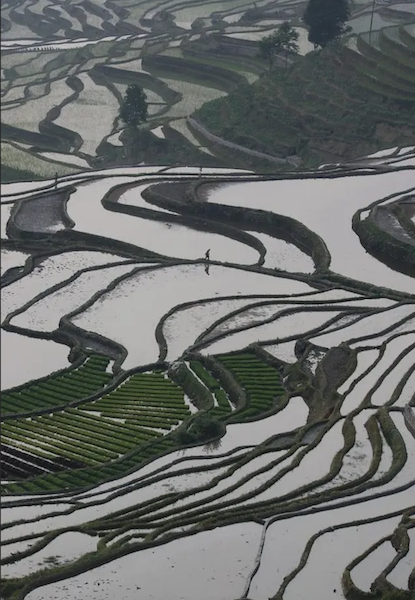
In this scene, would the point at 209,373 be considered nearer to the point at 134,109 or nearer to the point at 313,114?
the point at 313,114

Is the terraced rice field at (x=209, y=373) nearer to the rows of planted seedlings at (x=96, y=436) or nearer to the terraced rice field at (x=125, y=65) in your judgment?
the rows of planted seedlings at (x=96, y=436)

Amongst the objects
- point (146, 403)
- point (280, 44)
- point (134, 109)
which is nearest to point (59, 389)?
point (146, 403)

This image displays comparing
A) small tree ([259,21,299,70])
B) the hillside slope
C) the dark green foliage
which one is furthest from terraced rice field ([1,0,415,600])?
small tree ([259,21,299,70])

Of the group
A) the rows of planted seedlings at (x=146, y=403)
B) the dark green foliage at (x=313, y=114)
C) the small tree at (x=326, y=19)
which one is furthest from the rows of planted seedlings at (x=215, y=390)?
the small tree at (x=326, y=19)

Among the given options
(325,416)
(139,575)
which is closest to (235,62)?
(325,416)

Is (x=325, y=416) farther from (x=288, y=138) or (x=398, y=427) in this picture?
(x=288, y=138)

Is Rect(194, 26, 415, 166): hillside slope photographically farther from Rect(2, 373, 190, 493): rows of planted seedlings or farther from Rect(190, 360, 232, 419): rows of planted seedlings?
Rect(2, 373, 190, 493): rows of planted seedlings
